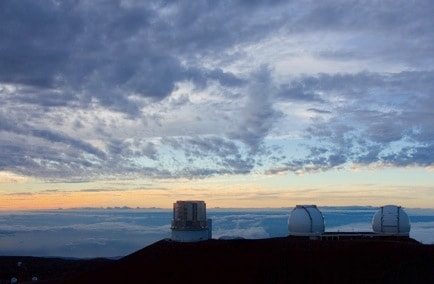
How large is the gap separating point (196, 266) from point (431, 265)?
1585 cm

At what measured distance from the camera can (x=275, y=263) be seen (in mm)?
39312

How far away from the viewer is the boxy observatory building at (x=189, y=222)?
4766 cm

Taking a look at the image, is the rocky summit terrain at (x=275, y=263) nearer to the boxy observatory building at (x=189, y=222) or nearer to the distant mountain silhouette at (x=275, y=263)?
the distant mountain silhouette at (x=275, y=263)

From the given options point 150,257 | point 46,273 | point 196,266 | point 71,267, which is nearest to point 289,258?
point 196,266

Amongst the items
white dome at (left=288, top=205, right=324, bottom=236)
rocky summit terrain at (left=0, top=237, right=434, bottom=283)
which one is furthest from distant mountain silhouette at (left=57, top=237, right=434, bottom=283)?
white dome at (left=288, top=205, right=324, bottom=236)

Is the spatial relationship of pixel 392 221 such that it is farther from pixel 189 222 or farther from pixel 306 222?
pixel 189 222

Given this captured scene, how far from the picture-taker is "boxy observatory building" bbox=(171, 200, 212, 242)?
156 feet

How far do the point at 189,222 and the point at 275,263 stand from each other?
1075 centimetres

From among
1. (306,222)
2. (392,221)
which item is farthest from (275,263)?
(392,221)

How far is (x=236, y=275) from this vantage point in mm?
39438

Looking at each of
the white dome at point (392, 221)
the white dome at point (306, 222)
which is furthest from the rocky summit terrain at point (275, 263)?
the white dome at point (306, 222)

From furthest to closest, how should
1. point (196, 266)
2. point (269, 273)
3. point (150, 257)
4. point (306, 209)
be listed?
point (306, 209) → point (150, 257) → point (196, 266) → point (269, 273)

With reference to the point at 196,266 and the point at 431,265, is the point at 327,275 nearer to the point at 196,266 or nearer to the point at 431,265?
the point at 431,265

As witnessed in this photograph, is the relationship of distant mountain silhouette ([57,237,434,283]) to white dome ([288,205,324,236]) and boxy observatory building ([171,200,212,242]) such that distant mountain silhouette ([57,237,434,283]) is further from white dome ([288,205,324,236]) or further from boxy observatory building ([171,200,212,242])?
white dome ([288,205,324,236])
